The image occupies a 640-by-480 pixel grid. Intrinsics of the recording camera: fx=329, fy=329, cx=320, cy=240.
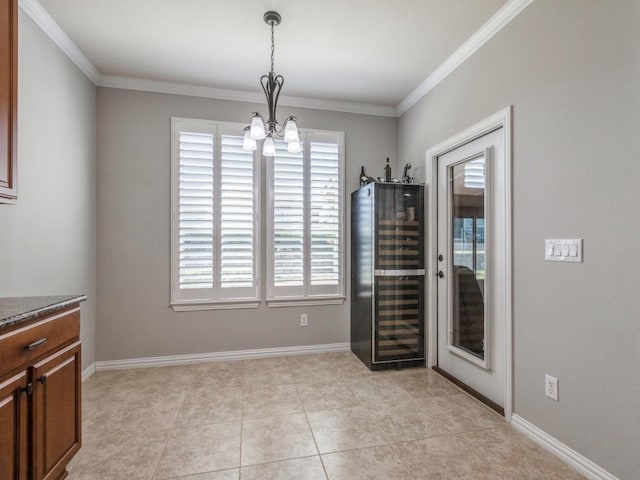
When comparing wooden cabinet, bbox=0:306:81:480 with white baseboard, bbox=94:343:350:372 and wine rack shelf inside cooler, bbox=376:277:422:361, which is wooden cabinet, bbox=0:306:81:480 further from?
wine rack shelf inside cooler, bbox=376:277:422:361

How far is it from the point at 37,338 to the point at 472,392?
287 cm

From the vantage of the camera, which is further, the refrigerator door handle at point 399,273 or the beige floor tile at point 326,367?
the refrigerator door handle at point 399,273

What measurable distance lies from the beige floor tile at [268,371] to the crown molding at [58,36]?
310cm

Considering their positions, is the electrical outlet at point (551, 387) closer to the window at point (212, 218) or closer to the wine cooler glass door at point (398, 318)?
the wine cooler glass door at point (398, 318)

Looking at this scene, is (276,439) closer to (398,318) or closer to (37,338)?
(37,338)

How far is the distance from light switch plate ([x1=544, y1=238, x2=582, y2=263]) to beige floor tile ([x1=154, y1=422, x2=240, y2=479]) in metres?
2.16

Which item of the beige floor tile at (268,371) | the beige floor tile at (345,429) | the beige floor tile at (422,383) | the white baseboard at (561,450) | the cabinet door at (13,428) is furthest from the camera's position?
the beige floor tile at (268,371)

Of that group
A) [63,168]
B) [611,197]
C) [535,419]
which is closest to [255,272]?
[63,168]

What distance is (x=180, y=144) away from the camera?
3.31m

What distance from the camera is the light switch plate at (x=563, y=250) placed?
1.78 meters

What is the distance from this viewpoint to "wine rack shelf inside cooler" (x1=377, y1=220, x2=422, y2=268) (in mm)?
3156

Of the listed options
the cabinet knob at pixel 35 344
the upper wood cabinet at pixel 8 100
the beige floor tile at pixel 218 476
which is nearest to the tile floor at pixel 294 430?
the beige floor tile at pixel 218 476

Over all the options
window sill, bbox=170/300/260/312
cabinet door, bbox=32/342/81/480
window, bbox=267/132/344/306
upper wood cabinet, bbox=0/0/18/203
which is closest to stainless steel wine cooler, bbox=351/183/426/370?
window, bbox=267/132/344/306

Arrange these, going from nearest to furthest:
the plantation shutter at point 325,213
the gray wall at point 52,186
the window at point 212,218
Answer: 1. the gray wall at point 52,186
2. the window at point 212,218
3. the plantation shutter at point 325,213
